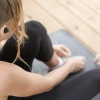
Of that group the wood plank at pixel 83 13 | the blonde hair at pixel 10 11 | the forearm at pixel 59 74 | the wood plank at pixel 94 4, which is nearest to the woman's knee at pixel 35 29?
the forearm at pixel 59 74

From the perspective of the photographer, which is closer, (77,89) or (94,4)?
(77,89)

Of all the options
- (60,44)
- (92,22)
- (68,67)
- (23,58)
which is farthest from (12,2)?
(92,22)

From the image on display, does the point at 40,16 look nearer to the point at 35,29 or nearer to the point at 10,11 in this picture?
the point at 35,29

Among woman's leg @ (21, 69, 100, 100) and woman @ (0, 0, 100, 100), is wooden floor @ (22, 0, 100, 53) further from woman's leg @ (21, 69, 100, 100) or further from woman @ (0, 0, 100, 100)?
woman's leg @ (21, 69, 100, 100)

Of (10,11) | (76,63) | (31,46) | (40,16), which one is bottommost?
(40,16)

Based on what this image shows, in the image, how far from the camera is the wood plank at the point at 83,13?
68.6 inches

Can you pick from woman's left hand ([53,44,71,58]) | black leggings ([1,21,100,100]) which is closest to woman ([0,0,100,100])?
black leggings ([1,21,100,100])

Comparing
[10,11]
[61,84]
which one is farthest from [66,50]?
[10,11]

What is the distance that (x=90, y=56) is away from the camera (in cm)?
150

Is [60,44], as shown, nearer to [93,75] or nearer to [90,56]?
[90,56]

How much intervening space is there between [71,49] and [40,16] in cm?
41

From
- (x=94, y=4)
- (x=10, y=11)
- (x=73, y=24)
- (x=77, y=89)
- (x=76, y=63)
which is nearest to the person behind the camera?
(x=10, y=11)

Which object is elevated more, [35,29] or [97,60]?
[35,29]

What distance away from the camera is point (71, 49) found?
1.54m
